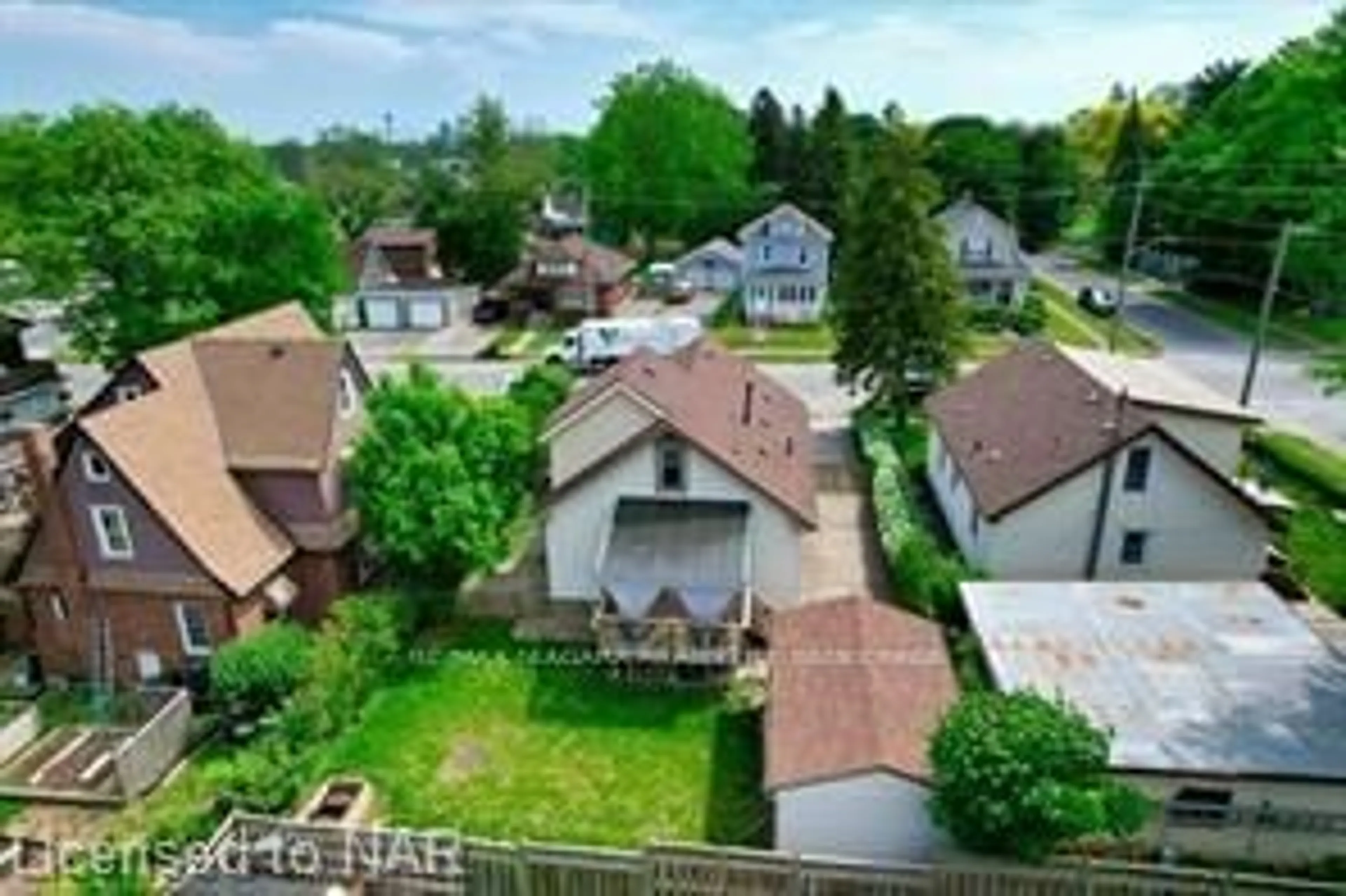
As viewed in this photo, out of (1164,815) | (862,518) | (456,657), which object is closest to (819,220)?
(862,518)

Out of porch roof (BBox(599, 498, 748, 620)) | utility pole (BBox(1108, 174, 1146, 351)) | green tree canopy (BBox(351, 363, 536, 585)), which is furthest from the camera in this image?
utility pole (BBox(1108, 174, 1146, 351))

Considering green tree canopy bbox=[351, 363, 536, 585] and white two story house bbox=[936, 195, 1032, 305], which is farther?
white two story house bbox=[936, 195, 1032, 305]

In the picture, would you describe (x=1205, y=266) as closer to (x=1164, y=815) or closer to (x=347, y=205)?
(x=1164, y=815)

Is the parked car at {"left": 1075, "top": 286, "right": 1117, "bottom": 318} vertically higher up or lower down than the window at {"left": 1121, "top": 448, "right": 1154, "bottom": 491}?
lower down

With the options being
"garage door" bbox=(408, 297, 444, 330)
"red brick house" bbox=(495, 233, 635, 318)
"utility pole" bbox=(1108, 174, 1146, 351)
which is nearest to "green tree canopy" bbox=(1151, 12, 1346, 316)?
"utility pole" bbox=(1108, 174, 1146, 351)

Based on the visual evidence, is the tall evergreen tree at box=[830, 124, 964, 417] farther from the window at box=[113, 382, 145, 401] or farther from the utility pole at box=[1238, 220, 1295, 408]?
the window at box=[113, 382, 145, 401]

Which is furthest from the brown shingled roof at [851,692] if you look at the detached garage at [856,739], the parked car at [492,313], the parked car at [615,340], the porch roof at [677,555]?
the parked car at [492,313]

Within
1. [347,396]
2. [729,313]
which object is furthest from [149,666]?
[729,313]
